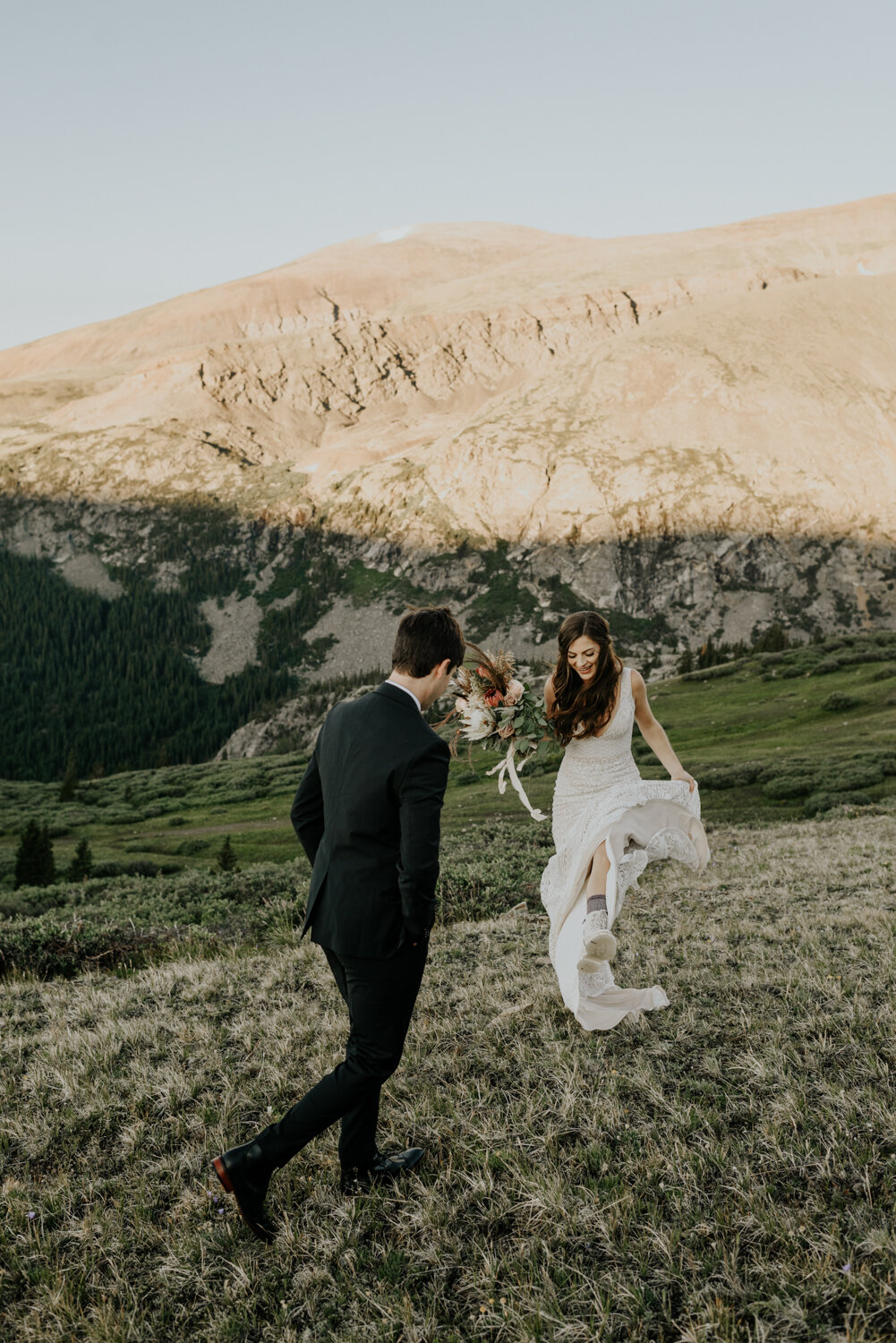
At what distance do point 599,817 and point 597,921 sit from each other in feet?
3.17

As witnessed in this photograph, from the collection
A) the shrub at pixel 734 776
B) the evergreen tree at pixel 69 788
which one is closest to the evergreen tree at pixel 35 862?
the shrub at pixel 734 776

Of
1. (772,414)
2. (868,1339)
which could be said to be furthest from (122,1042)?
(772,414)

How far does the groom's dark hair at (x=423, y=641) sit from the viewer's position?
4.57 meters

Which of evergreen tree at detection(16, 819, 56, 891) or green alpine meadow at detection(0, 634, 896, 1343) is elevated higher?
green alpine meadow at detection(0, 634, 896, 1343)

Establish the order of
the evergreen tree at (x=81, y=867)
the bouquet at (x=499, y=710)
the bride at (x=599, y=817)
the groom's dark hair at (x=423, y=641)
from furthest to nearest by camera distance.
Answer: the evergreen tree at (x=81, y=867), the bouquet at (x=499, y=710), the bride at (x=599, y=817), the groom's dark hair at (x=423, y=641)

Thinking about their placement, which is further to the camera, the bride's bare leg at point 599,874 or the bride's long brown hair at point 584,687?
the bride's long brown hair at point 584,687

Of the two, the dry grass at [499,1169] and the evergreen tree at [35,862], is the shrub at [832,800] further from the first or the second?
the evergreen tree at [35,862]

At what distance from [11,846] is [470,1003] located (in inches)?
2777

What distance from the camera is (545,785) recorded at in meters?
50.2

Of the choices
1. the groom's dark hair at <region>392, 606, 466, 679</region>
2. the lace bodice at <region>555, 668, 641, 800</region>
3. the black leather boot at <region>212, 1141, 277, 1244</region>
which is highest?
the groom's dark hair at <region>392, 606, 466, 679</region>

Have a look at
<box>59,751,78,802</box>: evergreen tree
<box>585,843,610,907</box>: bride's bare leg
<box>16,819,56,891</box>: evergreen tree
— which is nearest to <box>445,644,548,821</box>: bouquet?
<box>585,843,610,907</box>: bride's bare leg

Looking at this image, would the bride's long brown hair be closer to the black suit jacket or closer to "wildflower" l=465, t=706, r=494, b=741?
"wildflower" l=465, t=706, r=494, b=741

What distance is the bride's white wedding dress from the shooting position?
643 cm

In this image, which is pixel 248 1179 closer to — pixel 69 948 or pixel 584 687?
pixel 584 687
